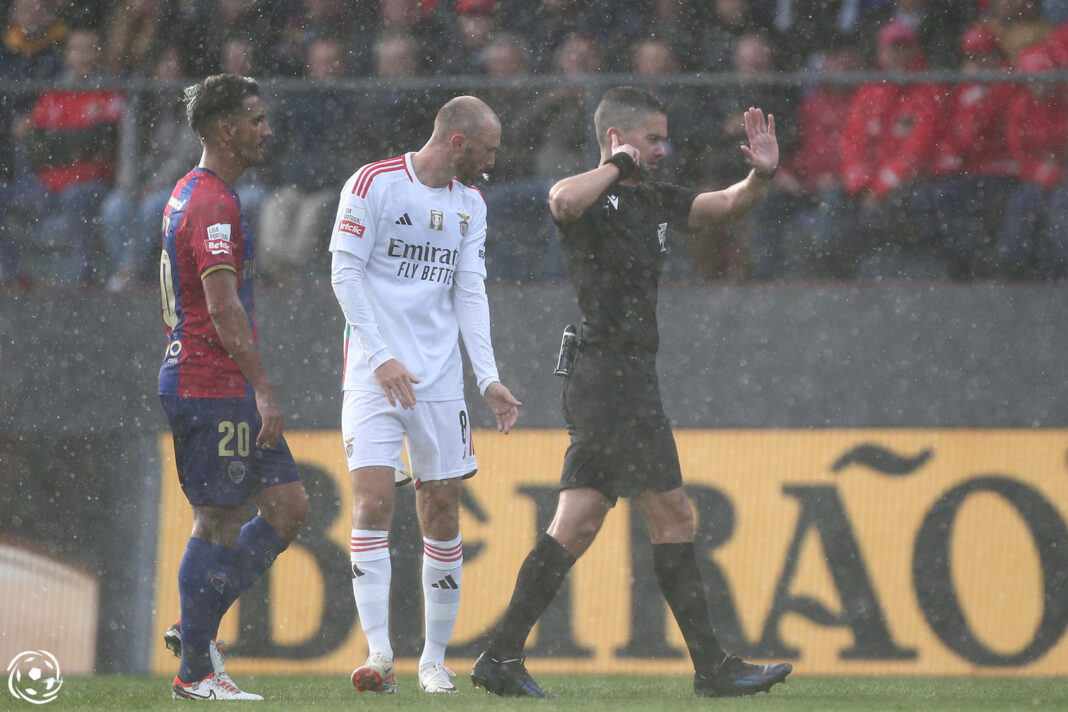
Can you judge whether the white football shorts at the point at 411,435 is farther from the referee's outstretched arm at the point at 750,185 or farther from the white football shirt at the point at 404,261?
the referee's outstretched arm at the point at 750,185

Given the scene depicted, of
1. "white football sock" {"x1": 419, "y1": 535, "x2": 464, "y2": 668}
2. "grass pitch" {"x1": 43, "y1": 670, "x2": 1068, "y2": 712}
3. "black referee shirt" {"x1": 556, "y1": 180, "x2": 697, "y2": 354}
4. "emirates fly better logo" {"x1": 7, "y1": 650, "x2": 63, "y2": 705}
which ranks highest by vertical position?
"black referee shirt" {"x1": 556, "y1": 180, "x2": 697, "y2": 354}

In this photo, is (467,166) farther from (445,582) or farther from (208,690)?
(208,690)

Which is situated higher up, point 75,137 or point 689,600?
point 75,137

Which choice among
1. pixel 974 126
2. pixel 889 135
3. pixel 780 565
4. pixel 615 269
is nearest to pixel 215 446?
pixel 615 269

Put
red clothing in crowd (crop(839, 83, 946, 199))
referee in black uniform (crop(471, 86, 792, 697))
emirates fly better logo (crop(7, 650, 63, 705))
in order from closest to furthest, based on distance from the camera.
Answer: referee in black uniform (crop(471, 86, 792, 697))
emirates fly better logo (crop(7, 650, 63, 705))
red clothing in crowd (crop(839, 83, 946, 199))

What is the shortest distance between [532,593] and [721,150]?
9.90 feet

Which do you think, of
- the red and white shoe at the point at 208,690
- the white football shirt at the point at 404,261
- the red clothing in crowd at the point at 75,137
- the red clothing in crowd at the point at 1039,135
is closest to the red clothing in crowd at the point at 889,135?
the red clothing in crowd at the point at 1039,135

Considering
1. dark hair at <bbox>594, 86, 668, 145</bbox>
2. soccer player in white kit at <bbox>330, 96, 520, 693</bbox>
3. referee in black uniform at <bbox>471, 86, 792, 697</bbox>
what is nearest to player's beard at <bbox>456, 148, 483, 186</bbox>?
soccer player in white kit at <bbox>330, 96, 520, 693</bbox>

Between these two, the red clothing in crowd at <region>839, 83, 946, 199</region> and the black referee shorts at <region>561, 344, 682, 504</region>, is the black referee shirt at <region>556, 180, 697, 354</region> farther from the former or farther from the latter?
the red clothing in crowd at <region>839, 83, 946, 199</region>

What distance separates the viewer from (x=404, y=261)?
222 inches

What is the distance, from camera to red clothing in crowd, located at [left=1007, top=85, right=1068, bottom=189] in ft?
24.1

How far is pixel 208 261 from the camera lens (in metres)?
5.19

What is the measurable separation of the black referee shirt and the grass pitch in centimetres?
133

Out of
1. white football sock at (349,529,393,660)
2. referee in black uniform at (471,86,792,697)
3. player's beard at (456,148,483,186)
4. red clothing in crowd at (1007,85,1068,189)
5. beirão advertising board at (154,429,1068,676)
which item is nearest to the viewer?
referee in black uniform at (471,86,792,697)
